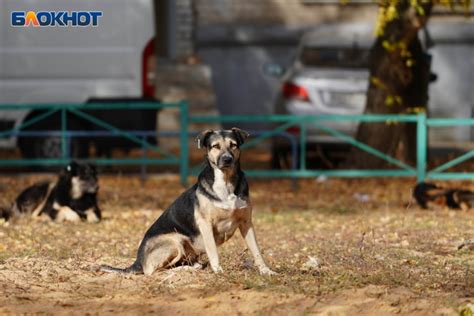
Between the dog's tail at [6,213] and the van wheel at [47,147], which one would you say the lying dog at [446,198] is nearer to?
the dog's tail at [6,213]

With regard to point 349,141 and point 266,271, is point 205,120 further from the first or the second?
point 266,271

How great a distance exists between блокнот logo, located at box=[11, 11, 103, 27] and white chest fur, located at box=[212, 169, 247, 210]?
26.6ft

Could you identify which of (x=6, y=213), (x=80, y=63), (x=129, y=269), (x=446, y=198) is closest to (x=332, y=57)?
(x=80, y=63)

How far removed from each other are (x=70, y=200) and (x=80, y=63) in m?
4.56

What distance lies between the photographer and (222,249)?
1166 cm

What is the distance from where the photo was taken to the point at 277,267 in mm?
10180

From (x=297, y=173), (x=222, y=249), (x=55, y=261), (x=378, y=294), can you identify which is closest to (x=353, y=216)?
(x=297, y=173)

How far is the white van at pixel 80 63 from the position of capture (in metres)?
18.0

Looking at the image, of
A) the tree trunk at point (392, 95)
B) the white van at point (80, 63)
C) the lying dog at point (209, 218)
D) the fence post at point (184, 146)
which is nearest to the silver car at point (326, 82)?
the tree trunk at point (392, 95)

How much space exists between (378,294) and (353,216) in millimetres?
6297

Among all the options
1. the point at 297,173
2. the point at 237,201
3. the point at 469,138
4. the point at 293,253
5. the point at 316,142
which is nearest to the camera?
the point at 237,201

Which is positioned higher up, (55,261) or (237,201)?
(237,201)

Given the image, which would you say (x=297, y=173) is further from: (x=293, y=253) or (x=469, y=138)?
(x=469, y=138)

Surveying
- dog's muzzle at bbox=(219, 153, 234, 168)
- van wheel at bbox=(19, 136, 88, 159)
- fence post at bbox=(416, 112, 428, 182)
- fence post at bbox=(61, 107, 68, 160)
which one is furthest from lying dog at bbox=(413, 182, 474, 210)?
dog's muzzle at bbox=(219, 153, 234, 168)
